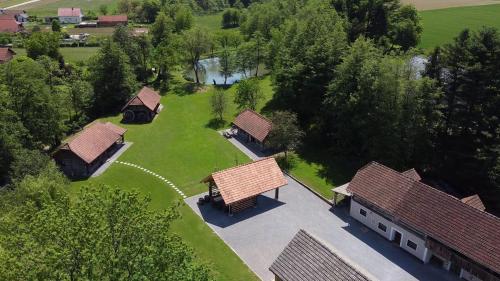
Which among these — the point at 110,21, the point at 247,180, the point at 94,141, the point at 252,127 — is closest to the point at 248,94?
the point at 252,127

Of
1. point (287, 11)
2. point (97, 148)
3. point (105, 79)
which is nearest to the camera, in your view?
point (97, 148)

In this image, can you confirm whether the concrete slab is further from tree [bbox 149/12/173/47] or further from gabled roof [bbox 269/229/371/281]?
tree [bbox 149/12/173/47]

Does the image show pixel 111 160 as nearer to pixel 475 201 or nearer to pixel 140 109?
pixel 140 109

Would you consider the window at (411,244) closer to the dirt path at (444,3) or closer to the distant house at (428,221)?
the distant house at (428,221)

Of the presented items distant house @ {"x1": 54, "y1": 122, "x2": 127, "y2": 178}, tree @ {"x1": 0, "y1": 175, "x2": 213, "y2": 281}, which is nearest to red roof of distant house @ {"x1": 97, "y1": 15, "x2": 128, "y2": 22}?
distant house @ {"x1": 54, "y1": 122, "x2": 127, "y2": 178}

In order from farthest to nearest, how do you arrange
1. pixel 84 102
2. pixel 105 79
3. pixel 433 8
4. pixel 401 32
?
pixel 433 8
pixel 401 32
pixel 105 79
pixel 84 102

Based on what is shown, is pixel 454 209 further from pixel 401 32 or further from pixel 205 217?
pixel 401 32

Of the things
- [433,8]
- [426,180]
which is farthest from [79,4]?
[426,180]

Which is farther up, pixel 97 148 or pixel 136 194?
pixel 136 194
